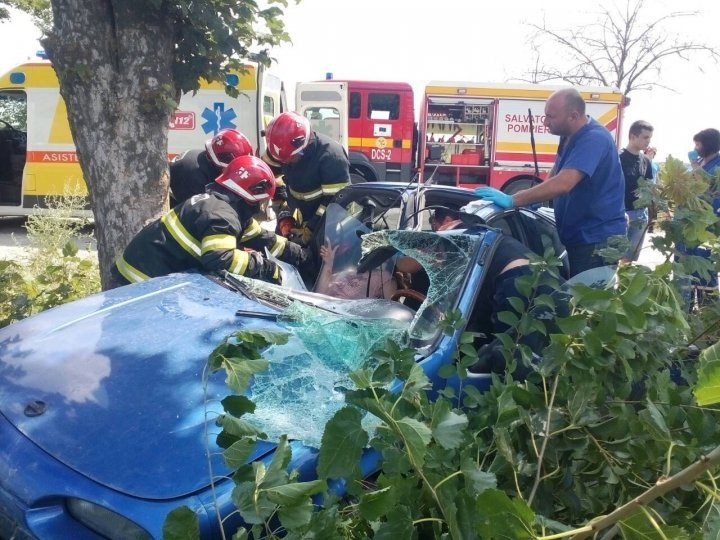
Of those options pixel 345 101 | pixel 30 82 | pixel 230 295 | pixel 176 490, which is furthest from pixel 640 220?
pixel 345 101

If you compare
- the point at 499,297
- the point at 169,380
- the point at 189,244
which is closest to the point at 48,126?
the point at 189,244

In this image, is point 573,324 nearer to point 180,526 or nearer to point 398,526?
point 398,526

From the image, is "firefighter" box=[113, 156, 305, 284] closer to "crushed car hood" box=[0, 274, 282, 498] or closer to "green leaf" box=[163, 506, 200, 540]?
"crushed car hood" box=[0, 274, 282, 498]

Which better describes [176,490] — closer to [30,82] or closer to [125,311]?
[125,311]

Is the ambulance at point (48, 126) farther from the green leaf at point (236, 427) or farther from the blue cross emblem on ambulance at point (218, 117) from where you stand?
the green leaf at point (236, 427)

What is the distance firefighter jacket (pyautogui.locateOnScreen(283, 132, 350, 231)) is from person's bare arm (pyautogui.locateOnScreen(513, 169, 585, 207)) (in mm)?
1590

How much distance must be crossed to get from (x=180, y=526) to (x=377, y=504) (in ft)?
1.38

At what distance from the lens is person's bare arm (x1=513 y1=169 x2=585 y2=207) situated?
360cm

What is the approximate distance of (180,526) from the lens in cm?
131

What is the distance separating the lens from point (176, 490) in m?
1.69

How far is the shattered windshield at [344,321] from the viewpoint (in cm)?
204

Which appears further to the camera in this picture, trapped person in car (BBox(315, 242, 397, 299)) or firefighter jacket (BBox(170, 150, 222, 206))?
firefighter jacket (BBox(170, 150, 222, 206))

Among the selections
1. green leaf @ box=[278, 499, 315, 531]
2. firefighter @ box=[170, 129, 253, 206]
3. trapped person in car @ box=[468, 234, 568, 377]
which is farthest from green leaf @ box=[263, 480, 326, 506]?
firefighter @ box=[170, 129, 253, 206]

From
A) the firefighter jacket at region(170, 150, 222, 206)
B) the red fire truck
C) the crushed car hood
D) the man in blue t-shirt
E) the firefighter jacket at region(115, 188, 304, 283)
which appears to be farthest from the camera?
the red fire truck
